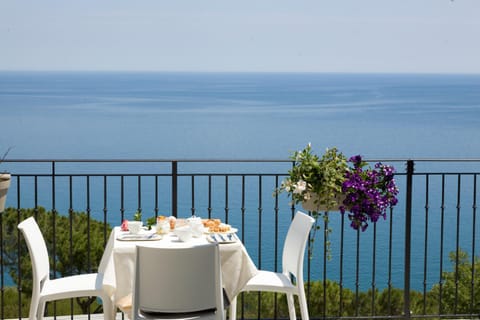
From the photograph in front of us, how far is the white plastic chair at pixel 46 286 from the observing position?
159 inches

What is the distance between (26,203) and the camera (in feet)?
102

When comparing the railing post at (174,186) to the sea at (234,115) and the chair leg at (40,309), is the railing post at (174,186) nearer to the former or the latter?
the chair leg at (40,309)

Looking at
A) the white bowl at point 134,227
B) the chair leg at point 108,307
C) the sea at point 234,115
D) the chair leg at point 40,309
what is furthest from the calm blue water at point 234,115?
the chair leg at point 108,307

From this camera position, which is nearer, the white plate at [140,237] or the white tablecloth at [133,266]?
the white tablecloth at [133,266]

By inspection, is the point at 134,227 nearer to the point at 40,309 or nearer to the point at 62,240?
the point at 40,309

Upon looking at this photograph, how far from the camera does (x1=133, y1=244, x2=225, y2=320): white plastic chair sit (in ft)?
11.3

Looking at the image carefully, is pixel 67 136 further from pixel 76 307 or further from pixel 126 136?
pixel 76 307

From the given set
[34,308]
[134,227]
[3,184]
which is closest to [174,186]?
[134,227]

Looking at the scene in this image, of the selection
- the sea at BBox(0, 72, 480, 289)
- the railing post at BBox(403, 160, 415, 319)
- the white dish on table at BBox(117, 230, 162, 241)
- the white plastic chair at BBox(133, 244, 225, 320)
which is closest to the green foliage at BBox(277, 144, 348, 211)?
the railing post at BBox(403, 160, 415, 319)

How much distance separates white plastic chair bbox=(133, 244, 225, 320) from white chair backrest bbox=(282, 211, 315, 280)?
2.66ft

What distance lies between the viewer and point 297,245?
435 cm

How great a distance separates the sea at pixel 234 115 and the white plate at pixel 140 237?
810 inches

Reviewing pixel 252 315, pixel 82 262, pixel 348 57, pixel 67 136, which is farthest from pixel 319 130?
pixel 82 262

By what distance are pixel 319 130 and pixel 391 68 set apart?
997 centimetres
